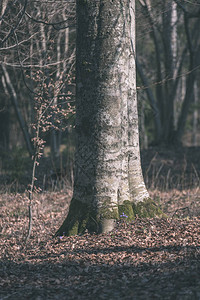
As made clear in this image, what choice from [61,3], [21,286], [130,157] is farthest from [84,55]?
[61,3]

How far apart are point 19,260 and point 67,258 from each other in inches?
32.3

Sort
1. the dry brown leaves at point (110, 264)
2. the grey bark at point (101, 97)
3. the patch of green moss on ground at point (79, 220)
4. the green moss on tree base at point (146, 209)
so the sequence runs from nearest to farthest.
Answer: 1. the dry brown leaves at point (110, 264)
2. the grey bark at point (101, 97)
3. the patch of green moss on ground at point (79, 220)
4. the green moss on tree base at point (146, 209)

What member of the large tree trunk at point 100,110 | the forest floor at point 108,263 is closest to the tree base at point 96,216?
the large tree trunk at point 100,110

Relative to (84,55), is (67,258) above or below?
below

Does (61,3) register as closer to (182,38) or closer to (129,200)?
(129,200)

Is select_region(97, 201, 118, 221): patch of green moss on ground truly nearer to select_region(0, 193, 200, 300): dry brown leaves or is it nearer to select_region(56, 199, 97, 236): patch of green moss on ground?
select_region(56, 199, 97, 236): patch of green moss on ground

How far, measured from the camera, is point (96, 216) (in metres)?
5.47

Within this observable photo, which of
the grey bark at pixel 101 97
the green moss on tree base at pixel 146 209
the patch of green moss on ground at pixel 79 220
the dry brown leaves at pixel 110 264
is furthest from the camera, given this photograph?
the green moss on tree base at pixel 146 209

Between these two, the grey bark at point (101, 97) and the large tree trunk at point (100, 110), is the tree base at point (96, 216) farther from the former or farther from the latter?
the grey bark at point (101, 97)

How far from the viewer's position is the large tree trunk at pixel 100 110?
Result: 5.39 meters

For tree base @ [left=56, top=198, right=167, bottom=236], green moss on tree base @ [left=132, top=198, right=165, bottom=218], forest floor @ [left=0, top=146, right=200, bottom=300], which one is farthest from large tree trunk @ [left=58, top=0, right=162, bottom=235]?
forest floor @ [left=0, top=146, right=200, bottom=300]

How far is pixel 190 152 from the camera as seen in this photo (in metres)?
14.0

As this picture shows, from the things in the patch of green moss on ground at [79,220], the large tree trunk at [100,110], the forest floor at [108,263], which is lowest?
the forest floor at [108,263]

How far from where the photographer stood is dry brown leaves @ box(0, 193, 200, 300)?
12.6ft
